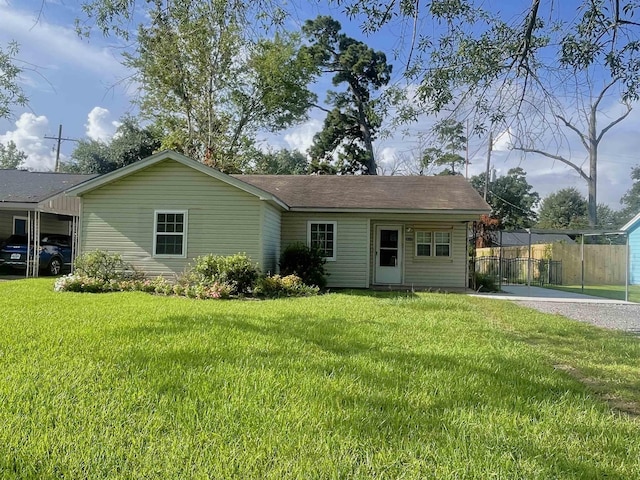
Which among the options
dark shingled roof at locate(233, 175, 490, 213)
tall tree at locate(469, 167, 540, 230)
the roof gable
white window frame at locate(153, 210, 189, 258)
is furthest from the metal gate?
tall tree at locate(469, 167, 540, 230)

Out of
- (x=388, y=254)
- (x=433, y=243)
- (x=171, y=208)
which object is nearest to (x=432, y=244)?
(x=433, y=243)

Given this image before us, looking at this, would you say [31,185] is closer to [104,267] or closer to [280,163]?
[104,267]

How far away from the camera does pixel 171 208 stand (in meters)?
12.3

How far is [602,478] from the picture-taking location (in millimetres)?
2562

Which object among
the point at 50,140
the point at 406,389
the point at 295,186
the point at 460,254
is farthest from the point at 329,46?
the point at 50,140

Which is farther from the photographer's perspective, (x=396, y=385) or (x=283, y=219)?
(x=283, y=219)

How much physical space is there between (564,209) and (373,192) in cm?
4734

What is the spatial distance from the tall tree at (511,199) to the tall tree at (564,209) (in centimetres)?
515

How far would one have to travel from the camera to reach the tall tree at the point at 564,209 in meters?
52.5

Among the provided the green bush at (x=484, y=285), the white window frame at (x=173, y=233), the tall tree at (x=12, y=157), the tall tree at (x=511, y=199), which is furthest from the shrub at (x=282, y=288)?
the tall tree at (x=12, y=157)

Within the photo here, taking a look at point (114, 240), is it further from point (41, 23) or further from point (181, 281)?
point (41, 23)

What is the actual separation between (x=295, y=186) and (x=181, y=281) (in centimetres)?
642

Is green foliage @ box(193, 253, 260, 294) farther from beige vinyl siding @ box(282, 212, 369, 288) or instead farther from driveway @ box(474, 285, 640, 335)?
driveway @ box(474, 285, 640, 335)

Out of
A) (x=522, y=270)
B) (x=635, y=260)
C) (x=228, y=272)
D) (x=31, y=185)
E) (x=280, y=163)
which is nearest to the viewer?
(x=228, y=272)
